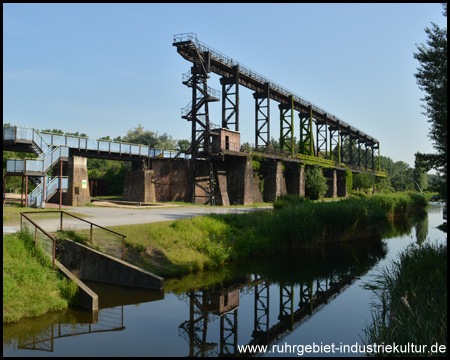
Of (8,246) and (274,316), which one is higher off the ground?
(8,246)

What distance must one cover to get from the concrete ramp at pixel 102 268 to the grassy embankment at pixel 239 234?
115cm

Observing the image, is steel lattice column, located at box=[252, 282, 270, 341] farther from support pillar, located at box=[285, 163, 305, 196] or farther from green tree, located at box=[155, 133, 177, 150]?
green tree, located at box=[155, 133, 177, 150]

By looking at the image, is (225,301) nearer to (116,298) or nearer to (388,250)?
(116,298)

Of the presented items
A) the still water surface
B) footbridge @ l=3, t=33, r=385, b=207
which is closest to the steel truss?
footbridge @ l=3, t=33, r=385, b=207

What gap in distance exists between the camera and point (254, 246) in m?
17.2

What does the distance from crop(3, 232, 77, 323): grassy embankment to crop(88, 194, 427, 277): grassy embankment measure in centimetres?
321

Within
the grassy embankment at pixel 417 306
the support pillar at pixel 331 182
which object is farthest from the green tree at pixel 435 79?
the support pillar at pixel 331 182

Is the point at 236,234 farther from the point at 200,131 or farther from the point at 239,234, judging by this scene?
the point at 200,131

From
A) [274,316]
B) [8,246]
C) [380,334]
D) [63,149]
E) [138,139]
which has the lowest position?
[274,316]

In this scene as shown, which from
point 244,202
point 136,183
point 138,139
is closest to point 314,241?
point 244,202

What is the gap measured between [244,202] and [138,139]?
32.2 m

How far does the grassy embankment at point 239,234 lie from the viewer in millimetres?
13703

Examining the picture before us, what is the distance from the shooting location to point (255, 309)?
437 inches

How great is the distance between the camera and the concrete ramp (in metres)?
11.4
